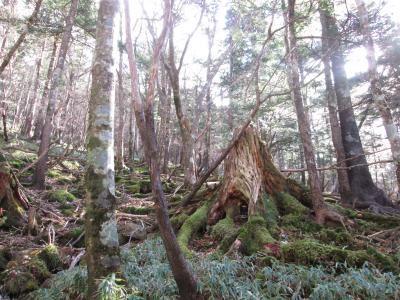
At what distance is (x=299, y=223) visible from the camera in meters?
6.18

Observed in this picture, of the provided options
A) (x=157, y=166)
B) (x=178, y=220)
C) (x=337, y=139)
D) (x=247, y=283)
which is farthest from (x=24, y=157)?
(x=247, y=283)

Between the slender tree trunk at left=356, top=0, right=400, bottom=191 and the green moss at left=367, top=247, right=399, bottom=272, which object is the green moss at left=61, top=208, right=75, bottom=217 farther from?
the slender tree trunk at left=356, top=0, right=400, bottom=191

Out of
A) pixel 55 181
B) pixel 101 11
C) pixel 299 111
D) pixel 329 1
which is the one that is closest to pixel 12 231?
pixel 101 11

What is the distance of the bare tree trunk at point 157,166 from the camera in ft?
10.3

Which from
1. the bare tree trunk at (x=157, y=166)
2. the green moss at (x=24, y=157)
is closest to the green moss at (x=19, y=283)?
the bare tree trunk at (x=157, y=166)

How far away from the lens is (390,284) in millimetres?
3342

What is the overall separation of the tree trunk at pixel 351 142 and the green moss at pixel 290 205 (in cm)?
229

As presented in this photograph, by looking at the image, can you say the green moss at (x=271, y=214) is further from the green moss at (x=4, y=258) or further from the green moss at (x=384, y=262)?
the green moss at (x=4, y=258)

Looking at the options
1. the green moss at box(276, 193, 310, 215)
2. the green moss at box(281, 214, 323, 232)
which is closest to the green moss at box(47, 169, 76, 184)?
the green moss at box(276, 193, 310, 215)

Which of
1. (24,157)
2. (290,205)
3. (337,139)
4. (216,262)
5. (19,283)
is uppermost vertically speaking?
(24,157)

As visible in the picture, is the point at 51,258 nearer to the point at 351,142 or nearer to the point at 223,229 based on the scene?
the point at 223,229

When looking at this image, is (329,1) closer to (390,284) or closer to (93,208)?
(390,284)

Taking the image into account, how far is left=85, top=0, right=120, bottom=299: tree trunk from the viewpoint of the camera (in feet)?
10.6

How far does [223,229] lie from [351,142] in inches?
228
